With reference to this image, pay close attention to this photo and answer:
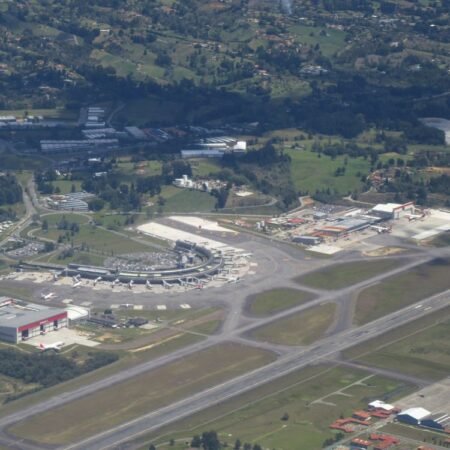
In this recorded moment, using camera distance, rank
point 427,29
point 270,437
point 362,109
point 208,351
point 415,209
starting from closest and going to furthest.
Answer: point 270,437 → point 208,351 → point 415,209 → point 362,109 → point 427,29

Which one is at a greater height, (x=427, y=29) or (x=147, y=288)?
(x=427, y=29)

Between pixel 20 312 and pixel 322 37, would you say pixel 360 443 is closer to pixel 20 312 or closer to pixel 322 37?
pixel 20 312

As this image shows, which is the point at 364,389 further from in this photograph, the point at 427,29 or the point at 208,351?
the point at 427,29

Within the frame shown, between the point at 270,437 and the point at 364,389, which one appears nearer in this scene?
the point at 270,437

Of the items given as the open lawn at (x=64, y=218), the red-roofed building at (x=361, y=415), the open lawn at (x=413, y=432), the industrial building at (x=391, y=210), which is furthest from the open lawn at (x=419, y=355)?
the open lawn at (x=64, y=218)

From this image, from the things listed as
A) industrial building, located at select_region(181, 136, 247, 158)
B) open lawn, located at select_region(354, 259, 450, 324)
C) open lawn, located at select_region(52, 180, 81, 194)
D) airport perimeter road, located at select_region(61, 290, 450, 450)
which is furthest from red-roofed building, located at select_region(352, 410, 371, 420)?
industrial building, located at select_region(181, 136, 247, 158)

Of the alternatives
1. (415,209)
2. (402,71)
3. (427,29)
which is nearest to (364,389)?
(415,209)
